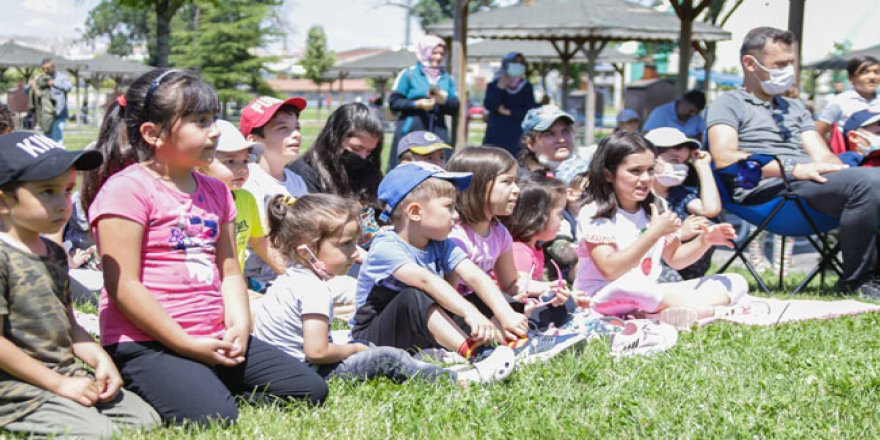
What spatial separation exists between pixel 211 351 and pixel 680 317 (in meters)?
2.68

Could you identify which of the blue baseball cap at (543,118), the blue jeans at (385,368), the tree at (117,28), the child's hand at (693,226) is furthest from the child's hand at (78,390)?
the tree at (117,28)

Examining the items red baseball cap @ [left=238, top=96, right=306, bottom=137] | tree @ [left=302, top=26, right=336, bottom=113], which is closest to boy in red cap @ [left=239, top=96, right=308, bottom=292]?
red baseball cap @ [left=238, top=96, right=306, bottom=137]

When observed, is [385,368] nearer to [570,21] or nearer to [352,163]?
[352,163]

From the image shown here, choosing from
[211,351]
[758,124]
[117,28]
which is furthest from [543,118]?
[117,28]

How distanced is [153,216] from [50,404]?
0.71 m

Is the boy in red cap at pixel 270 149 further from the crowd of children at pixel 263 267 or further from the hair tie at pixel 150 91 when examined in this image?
the hair tie at pixel 150 91

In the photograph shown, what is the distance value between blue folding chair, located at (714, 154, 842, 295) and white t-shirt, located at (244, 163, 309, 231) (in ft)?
9.36

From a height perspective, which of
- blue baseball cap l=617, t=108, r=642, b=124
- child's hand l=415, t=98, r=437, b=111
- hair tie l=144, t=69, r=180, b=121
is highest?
hair tie l=144, t=69, r=180, b=121

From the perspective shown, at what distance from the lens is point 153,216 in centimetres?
331

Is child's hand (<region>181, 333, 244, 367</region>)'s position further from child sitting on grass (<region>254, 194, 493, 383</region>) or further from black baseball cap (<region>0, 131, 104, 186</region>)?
black baseball cap (<region>0, 131, 104, 186</region>)

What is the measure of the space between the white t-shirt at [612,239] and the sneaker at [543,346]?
2.85ft

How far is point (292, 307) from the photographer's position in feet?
12.4

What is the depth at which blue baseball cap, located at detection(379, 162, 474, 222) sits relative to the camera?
4.18 m

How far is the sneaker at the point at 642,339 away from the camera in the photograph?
4.33 m
